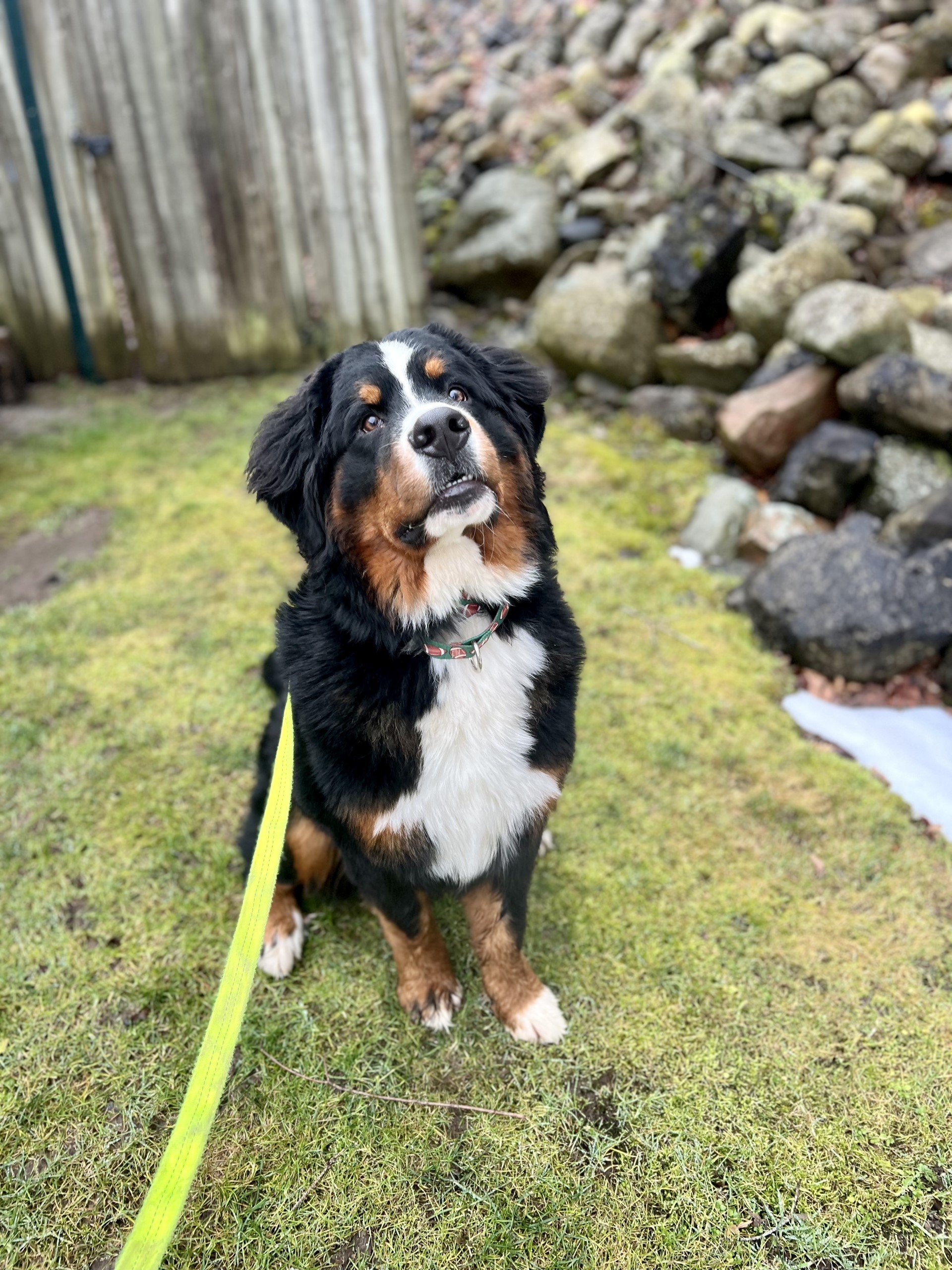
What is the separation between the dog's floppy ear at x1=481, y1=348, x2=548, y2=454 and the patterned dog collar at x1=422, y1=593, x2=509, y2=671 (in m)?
0.48

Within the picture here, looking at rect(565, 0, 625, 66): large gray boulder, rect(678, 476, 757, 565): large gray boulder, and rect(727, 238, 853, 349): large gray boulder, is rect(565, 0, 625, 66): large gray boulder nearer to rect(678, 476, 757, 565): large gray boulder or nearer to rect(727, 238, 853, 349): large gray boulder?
rect(727, 238, 853, 349): large gray boulder

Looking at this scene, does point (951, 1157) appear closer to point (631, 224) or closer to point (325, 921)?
point (325, 921)

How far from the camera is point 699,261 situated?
552cm

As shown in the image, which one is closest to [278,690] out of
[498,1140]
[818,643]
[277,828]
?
[277,828]

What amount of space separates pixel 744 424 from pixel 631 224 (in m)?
2.97

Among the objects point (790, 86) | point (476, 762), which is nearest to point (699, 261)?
point (790, 86)

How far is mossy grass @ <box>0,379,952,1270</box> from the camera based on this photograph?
6.07 ft

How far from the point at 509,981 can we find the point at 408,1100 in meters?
0.39

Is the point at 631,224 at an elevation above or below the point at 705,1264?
above

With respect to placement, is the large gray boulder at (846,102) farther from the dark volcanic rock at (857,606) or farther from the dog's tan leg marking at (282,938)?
the dog's tan leg marking at (282,938)

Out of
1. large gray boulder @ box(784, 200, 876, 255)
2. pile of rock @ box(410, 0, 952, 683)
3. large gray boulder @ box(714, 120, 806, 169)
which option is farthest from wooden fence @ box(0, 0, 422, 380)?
large gray boulder @ box(784, 200, 876, 255)

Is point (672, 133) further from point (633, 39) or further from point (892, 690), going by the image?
point (892, 690)

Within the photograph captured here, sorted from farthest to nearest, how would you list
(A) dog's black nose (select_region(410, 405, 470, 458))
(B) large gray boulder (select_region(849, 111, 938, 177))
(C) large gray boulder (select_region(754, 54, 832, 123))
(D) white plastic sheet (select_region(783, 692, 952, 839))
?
(C) large gray boulder (select_region(754, 54, 832, 123)) < (B) large gray boulder (select_region(849, 111, 938, 177)) < (D) white plastic sheet (select_region(783, 692, 952, 839)) < (A) dog's black nose (select_region(410, 405, 470, 458))

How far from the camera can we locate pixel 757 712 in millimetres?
3434
